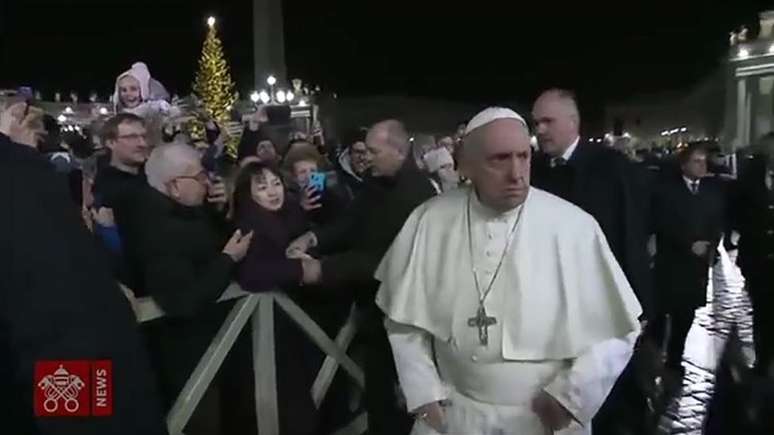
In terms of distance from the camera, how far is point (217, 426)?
539 cm

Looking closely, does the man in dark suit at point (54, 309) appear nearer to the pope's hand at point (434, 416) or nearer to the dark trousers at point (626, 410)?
the pope's hand at point (434, 416)

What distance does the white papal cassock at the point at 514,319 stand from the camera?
11.5 ft

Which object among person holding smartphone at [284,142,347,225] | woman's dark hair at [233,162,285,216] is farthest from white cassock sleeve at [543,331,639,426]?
person holding smartphone at [284,142,347,225]

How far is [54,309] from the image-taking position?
4.63ft

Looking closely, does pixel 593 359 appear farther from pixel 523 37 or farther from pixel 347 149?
pixel 523 37

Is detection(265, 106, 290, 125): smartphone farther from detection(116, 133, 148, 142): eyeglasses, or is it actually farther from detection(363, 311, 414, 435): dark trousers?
detection(363, 311, 414, 435): dark trousers

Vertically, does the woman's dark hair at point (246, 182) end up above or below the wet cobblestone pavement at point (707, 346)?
above

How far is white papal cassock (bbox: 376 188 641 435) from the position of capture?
3.51 meters

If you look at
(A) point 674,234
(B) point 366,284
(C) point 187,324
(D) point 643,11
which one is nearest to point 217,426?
(C) point 187,324

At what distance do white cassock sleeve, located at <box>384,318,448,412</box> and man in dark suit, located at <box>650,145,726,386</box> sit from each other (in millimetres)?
4701

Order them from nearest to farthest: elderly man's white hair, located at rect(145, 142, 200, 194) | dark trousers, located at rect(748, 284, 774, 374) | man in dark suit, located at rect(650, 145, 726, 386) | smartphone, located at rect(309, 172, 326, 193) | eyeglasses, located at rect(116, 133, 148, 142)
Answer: elderly man's white hair, located at rect(145, 142, 200, 194) < eyeglasses, located at rect(116, 133, 148, 142) < smartphone, located at rect(309, 172, 326, 193) < dark trousers, located at rect(748, 284, 774, 374) < man in dark suit, located at rect(650, 145, 726, 386)

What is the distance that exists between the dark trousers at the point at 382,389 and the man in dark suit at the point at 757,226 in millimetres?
3200

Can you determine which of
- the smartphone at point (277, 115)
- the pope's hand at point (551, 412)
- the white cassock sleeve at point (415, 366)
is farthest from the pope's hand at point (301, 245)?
the smartphone at point (277, 115)

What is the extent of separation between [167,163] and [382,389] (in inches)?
59.2
